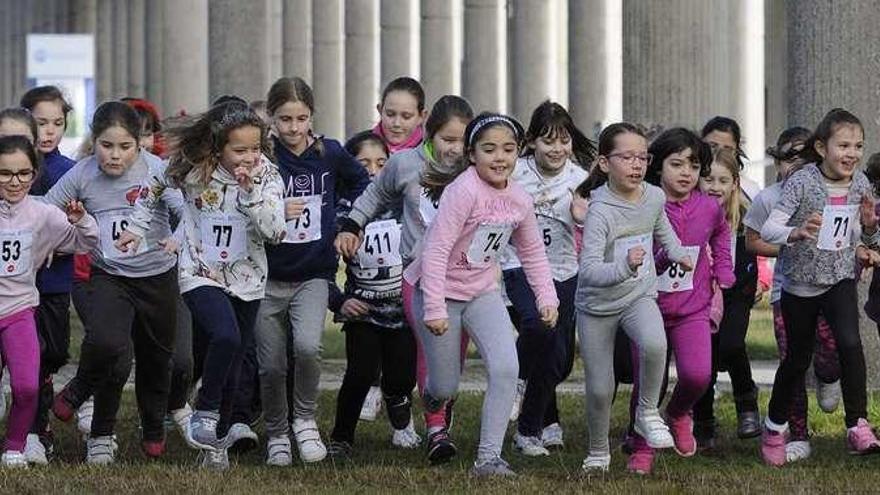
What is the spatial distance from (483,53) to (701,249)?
129ft

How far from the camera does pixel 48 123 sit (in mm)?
13445

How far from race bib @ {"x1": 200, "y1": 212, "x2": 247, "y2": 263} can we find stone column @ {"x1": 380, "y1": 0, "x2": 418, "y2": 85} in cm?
4386

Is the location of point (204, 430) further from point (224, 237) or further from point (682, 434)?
point (682, 434)

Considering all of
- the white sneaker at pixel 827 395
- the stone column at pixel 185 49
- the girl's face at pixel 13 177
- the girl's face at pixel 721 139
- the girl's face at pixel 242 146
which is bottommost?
the white sneaker at pixel 827 395

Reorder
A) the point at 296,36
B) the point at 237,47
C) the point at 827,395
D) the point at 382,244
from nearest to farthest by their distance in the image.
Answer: the point at 382,244, the point at 827,395, the point at 237,47, the point at 296,36

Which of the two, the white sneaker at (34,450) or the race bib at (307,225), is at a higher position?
the race bib at (307,225)

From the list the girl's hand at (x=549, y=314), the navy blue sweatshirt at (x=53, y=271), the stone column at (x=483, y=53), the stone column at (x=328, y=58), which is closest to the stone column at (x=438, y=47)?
the stone column at (x=483, y=53)

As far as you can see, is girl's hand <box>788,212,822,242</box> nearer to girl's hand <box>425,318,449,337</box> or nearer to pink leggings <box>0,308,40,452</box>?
girl's hand <box>425,318,449,337</box>

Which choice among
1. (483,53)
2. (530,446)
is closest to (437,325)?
(530,446)

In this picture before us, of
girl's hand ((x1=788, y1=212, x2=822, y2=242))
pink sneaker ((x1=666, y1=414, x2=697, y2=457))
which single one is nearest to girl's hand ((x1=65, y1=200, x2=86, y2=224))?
pink sneaker ((x1=666, y1=414, x2=697, y2=457))

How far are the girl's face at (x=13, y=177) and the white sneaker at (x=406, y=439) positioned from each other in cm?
256

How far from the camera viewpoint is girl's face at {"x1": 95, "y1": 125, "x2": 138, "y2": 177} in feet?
40.5

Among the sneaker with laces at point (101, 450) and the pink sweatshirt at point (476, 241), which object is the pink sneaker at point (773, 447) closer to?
the pink sweatshirt at point (476, 241)

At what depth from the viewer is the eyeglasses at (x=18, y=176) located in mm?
12070
